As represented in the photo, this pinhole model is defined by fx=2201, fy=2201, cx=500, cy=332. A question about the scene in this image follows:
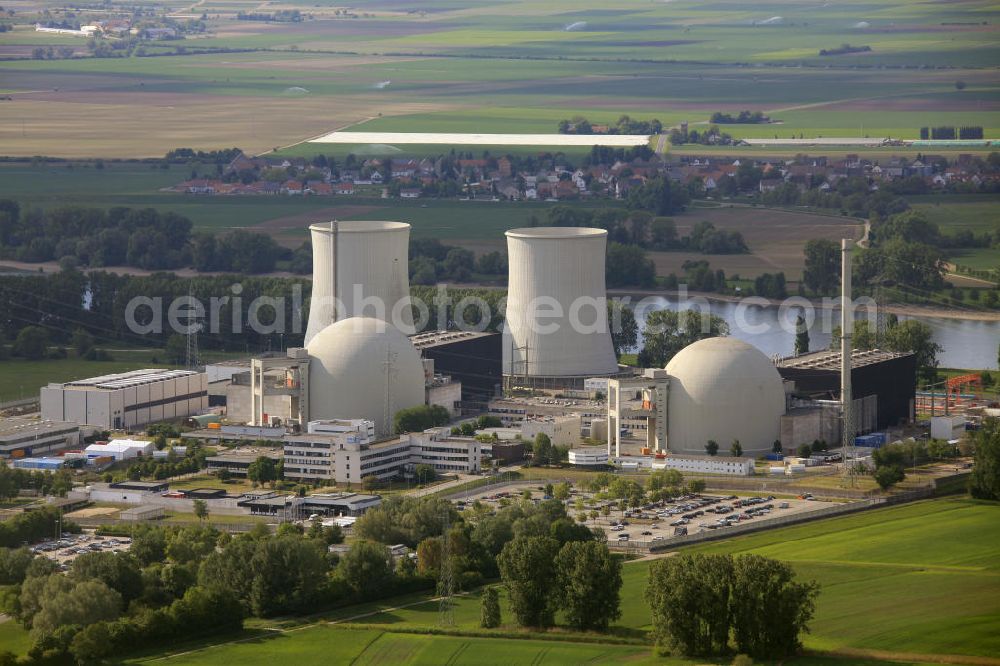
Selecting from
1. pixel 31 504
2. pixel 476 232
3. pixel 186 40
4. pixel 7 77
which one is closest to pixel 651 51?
pixel 186 40

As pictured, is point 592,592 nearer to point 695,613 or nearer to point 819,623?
point 695,613

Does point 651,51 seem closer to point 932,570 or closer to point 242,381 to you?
point 242,381

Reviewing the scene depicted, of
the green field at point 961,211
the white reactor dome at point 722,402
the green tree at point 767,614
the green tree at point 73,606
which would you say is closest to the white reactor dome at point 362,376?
the white reactor dome at point 722,402

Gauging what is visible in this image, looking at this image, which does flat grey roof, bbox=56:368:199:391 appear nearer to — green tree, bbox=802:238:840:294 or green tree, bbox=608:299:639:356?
green tree, bbox=608:299:639:356

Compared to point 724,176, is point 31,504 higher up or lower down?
lower down

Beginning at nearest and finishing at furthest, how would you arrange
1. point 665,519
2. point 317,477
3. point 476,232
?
point 665,519 → point 317,477 → point 476,232

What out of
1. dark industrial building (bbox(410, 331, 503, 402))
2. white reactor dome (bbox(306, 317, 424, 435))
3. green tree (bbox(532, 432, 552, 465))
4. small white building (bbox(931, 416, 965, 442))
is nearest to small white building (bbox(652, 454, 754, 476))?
green tree (bbox(532, 432, 552, 465))
